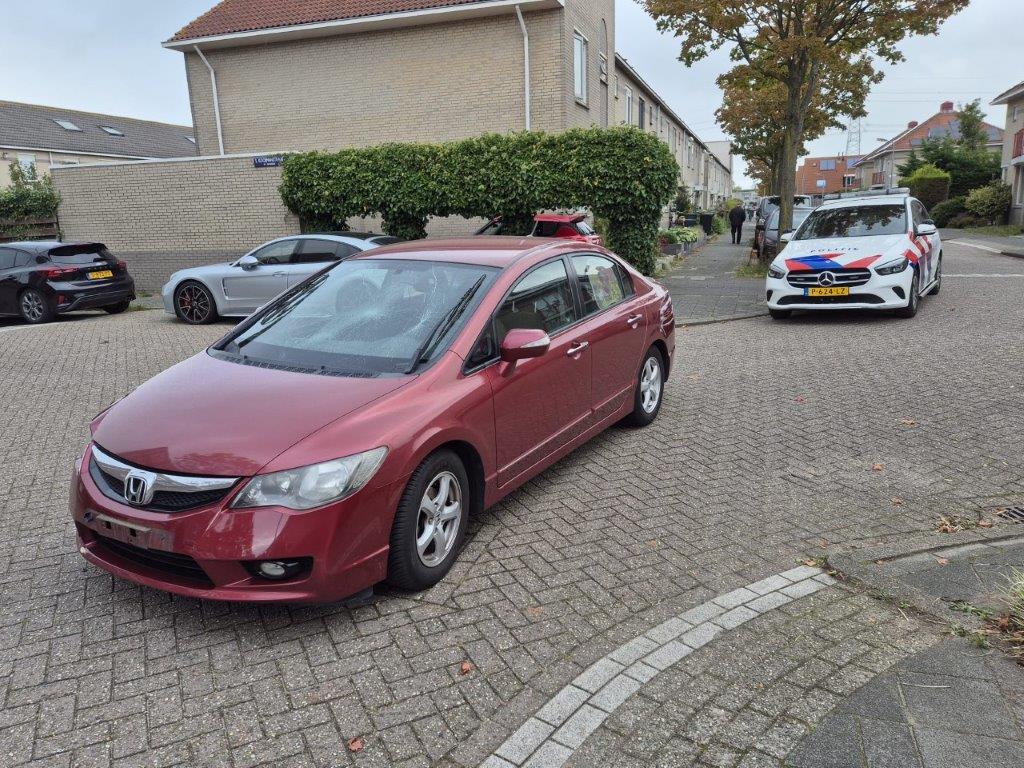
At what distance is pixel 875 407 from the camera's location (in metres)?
6.67

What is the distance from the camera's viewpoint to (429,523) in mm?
3674

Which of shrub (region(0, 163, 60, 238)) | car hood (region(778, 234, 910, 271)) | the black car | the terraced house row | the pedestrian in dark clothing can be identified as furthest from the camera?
the pedestrian in dark clothing

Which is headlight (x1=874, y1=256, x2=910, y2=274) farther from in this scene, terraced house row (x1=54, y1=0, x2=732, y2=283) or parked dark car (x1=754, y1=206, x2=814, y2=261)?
terraced house row (x1=54, y1=0, x2=732, y2=283)

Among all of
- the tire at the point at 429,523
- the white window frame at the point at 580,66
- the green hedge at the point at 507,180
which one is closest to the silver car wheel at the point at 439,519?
the tire at the point at 429,523

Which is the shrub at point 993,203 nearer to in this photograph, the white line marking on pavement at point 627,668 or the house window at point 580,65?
the house window at point 580,65

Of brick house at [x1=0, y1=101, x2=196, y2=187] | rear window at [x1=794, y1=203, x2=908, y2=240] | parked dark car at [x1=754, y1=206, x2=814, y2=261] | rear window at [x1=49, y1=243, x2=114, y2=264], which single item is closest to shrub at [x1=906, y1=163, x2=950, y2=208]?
parked dark car at [x1=754, y1=206, x2=814, y2=261]

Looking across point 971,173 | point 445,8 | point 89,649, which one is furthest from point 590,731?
point 971,173

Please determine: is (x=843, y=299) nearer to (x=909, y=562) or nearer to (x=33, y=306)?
(x=909, y=562)

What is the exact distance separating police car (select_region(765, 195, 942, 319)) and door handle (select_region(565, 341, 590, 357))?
7.32m

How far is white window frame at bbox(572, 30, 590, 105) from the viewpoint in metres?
19.9

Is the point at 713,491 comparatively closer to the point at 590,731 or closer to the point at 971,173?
the point at 590,731

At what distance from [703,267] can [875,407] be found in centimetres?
1501

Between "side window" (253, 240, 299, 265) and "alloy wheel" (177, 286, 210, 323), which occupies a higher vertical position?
"side window" (253, 240, 299, 265)

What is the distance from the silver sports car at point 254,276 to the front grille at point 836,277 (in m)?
6.27
